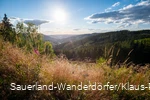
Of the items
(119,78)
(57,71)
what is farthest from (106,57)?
(57,71)

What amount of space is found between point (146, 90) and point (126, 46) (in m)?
73.9

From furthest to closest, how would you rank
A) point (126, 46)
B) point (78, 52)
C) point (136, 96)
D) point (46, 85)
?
point (78, 52) < point (126, 46) < point (136, 96) < point (46, 85)

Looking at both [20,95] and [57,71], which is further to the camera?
[57,71]

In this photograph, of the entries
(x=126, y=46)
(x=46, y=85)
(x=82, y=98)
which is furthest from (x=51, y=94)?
(x=126, y=46)

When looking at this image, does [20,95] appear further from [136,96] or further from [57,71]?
[136,96]

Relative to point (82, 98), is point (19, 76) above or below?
above

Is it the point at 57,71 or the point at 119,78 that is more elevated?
the point at 57,71

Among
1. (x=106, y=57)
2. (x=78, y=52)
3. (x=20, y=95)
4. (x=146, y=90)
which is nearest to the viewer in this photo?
(x=20, y=95)

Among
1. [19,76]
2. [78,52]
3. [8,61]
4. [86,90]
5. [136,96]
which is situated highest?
[8,61]

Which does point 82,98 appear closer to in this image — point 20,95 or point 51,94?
point 51,94

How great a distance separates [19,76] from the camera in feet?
10.6

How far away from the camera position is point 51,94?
2.99 meters

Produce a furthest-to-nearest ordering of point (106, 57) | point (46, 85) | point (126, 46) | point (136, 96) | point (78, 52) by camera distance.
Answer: point (78, 52)
point (126, 46)
point (106, 57)
point (136, 96)
point (46, 85)

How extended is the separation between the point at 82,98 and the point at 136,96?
1264mm
